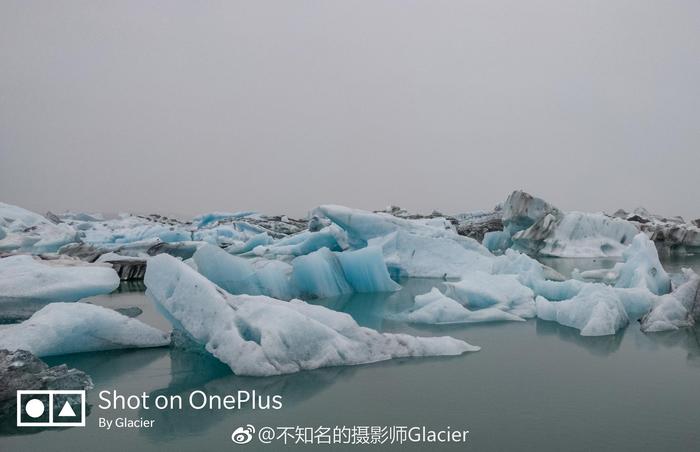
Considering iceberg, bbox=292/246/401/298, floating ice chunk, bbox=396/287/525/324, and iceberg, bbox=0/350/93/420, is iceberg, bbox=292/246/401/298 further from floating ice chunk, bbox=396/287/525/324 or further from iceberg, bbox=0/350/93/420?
iceberg, bbox=0/350/93/420

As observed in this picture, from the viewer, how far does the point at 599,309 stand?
5.03 m

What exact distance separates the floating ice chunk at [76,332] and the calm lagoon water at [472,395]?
9 centimetres

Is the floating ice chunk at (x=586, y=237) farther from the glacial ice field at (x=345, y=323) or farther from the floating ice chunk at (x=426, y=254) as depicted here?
the glacial ice field at (x=345, y=323)

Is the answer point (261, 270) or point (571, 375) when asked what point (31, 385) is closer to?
point (571, 375)

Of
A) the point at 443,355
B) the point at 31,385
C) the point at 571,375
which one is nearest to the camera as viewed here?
the point at 31,385

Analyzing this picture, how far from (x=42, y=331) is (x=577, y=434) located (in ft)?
11.6

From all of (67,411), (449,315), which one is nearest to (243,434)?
(67,411)

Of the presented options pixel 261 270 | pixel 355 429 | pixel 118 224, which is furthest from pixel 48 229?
pixel 355 429

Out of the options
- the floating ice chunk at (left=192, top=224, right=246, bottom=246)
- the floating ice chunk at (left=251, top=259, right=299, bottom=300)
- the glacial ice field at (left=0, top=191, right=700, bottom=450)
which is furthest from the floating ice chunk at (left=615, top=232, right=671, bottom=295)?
the floating ice chunk at (left=192, top=224, right=246, bottom=246)

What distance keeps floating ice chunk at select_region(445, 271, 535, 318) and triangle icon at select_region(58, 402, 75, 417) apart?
4482 millimetres

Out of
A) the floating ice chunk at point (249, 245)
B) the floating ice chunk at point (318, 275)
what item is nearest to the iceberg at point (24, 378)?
the floating ice chunk at point (318, 275)

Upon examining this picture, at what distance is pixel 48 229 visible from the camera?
1491cm

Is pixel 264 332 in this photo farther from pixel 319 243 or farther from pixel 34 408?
pixel 319 243

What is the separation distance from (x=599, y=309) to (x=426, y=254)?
5.33 metres
